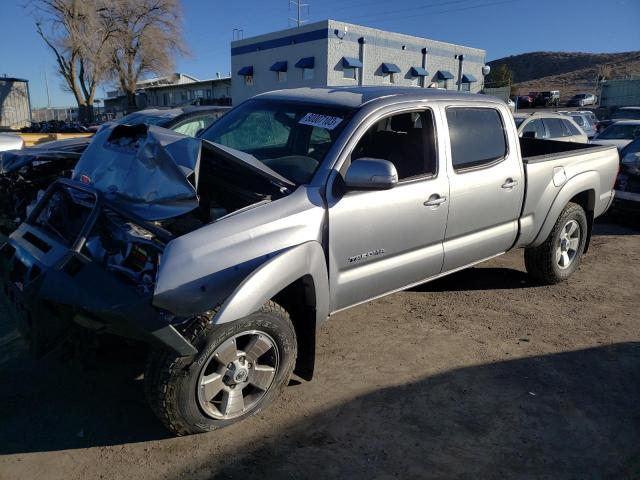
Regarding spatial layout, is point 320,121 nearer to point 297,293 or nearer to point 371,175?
point 371,175

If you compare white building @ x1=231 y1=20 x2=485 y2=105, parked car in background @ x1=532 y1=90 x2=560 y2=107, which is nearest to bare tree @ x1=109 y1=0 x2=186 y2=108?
white building @ x1=231 y1=20 x2=485 y2=105

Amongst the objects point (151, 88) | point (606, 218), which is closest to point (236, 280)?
point (606, 218)

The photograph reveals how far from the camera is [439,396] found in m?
3.41

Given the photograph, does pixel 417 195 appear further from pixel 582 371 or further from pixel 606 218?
pixel 606 218

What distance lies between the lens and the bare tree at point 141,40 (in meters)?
40.4

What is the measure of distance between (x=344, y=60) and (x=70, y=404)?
2944 centimetres

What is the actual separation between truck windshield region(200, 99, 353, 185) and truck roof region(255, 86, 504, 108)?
0.27ft

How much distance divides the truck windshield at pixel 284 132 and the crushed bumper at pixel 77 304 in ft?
4.21

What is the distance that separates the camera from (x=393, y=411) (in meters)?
3.23

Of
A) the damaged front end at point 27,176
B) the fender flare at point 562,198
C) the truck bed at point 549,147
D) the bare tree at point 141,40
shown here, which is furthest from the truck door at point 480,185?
the bare tree at point 141,40

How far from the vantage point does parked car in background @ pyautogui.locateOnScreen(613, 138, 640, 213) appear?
26.8 ft

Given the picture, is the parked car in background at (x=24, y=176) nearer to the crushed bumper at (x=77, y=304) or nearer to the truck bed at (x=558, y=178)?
the crushed bumper at (x=77, y=304)

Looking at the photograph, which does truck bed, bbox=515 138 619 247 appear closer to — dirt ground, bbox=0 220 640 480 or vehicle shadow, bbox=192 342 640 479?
dirt ground, bbox=0 220 640 480

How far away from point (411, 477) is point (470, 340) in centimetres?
178
